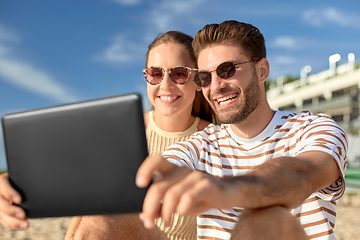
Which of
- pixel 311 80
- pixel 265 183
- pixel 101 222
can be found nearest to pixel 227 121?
pixel 101 222

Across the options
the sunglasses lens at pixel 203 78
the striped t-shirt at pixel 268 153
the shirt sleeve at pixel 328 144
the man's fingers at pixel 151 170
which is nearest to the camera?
the man's fingers at pixel 151 170

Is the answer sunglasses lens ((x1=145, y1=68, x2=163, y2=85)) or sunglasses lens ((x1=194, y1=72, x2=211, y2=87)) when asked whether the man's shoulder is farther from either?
sunglasses lens ((x1=145, y1=68, x2=163, y2=85))

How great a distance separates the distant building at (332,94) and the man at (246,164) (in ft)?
71.6

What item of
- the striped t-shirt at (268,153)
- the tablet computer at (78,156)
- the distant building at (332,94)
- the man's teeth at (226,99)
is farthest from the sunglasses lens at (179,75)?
the distant building at (332,94)

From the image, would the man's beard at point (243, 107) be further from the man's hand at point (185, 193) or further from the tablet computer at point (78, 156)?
the man's hand at point (185, 193)

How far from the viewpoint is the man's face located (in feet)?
8.07

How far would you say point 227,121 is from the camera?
2477 mm

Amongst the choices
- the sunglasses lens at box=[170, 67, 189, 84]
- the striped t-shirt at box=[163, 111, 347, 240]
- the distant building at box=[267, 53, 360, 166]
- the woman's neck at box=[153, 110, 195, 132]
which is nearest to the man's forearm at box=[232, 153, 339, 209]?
the striped t-shirt at box=[163, 111, 347, 240]

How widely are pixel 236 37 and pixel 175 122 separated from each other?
→ 1074 mm

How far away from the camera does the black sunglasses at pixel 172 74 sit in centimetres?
298

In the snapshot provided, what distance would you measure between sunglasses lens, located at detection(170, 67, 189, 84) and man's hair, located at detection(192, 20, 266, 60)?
367mm

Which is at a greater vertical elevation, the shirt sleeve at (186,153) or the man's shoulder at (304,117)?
the man's shoulder at (304,117)

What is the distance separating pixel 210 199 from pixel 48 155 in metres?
0.84

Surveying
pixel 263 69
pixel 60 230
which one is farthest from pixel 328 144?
pixel 60 230
